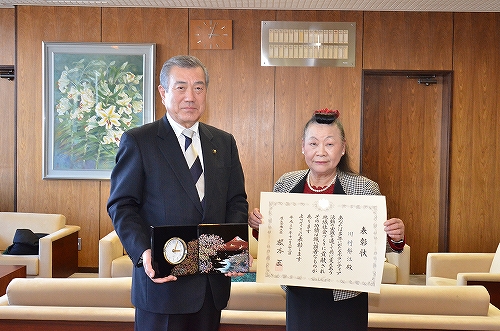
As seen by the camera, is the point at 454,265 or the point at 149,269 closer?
the point at 149,269

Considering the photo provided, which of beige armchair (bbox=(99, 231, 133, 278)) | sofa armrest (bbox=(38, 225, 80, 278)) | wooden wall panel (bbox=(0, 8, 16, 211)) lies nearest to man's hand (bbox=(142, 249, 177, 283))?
beige armchair (bbox=(99, 231, 133, 278))

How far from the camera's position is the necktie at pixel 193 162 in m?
2.02

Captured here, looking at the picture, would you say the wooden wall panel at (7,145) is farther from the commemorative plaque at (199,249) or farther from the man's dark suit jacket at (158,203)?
the commemorative plaque at (199,249)

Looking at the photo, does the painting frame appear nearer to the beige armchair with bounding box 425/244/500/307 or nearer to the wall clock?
the wall clock

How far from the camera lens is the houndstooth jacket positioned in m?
2.19

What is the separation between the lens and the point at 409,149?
671 cm

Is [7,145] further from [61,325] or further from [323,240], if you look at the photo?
[323,240]

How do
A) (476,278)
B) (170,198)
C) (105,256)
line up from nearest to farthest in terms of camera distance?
(170,198)
(476,278)
(105,256)

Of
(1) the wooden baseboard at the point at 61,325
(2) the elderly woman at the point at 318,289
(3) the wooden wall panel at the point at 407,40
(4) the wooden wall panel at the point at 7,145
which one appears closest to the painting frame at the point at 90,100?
(4) the wooden wall panel at the point at 7,145

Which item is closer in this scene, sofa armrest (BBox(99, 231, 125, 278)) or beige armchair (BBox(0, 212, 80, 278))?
sofa armrest (BBox(99, 231, 125, 278))

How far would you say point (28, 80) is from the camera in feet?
21.3

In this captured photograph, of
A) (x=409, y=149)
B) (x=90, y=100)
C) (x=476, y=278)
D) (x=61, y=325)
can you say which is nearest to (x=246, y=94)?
(x=90, y=100)

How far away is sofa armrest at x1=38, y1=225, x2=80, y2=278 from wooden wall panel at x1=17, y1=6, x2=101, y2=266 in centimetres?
35

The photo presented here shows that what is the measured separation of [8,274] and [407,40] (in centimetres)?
472
